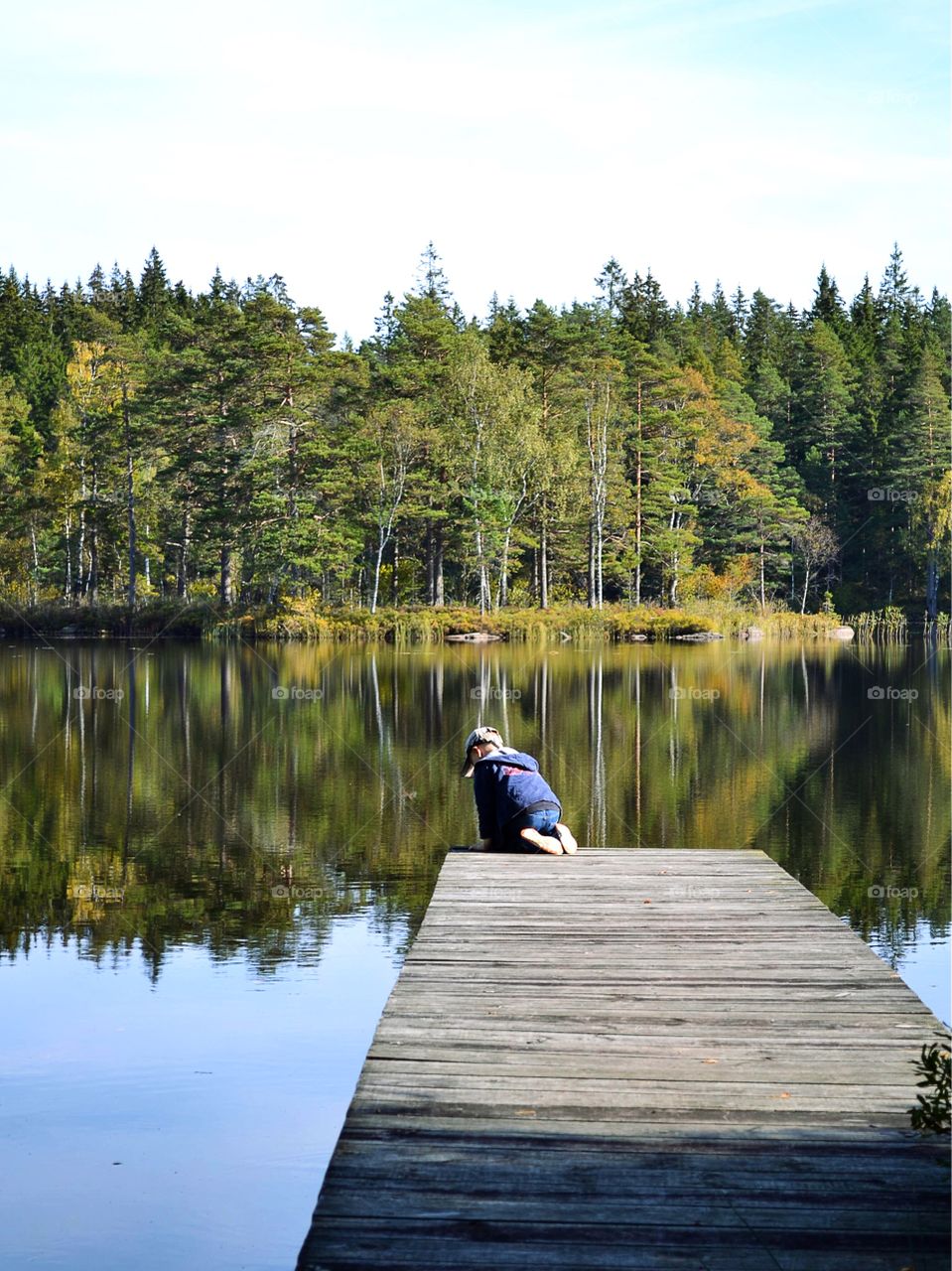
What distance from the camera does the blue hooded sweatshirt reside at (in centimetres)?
849

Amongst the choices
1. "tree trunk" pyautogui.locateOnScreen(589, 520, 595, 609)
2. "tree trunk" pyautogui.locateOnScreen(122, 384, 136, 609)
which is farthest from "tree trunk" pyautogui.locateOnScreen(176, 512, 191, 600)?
"tree trunk" pyautogui.locateOnScreen(589, 520, 595, 609)

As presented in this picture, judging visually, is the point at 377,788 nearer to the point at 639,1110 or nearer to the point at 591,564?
the point at 639,1110

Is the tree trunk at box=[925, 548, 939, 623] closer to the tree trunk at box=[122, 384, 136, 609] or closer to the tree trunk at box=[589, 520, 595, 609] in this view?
the tree trunk at box=[589, 520, 595, 609]

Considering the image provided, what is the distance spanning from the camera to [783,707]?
24.2m

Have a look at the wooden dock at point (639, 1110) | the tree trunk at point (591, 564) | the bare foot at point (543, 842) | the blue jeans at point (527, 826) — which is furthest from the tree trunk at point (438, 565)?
the wooden dock at point (639, 1110)

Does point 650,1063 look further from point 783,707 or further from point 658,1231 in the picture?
point 783,707

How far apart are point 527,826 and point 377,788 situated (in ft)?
19.2

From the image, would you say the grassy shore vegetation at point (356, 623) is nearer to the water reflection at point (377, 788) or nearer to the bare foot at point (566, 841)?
the water reflection at point (377, 788)

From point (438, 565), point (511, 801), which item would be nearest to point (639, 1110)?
point (511, 801)

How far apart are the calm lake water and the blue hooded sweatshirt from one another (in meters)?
0.89

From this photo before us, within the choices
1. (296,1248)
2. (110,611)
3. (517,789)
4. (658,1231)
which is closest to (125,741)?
(517,789)

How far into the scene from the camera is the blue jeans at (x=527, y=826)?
913 cm

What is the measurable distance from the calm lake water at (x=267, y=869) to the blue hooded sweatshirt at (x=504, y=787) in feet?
2.93

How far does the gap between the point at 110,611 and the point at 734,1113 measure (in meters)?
46.7
